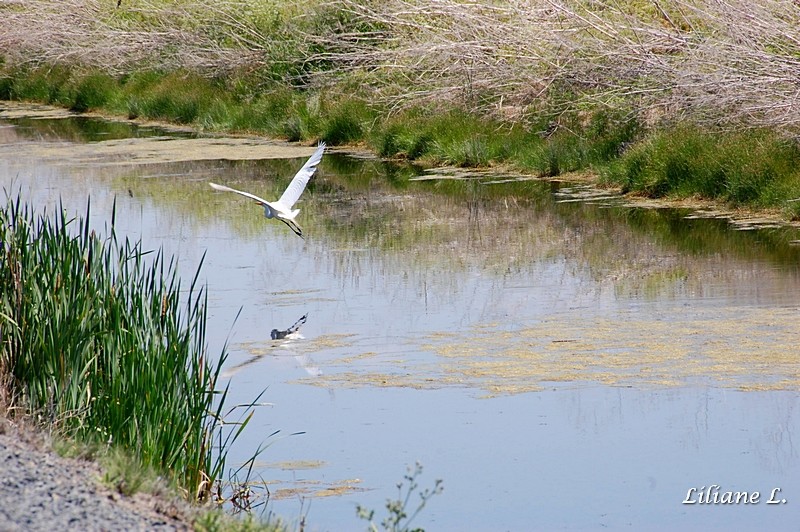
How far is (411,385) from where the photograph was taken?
6.96m

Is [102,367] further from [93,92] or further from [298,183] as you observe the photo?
[93,92]

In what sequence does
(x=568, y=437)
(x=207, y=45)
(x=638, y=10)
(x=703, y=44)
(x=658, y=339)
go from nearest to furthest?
1. (x=568, y=437)
2. (x=658, y=339)
3. (x=703, y=44)
4. (x=638, y=10)
5. (x=207, y=45)

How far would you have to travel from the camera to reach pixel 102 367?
5.27 meters

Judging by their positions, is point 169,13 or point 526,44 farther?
point 169,13

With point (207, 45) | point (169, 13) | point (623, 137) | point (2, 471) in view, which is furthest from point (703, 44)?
point (169, 13)

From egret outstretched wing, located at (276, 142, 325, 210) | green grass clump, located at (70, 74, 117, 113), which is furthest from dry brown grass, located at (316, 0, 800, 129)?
green grass clump, located at (70, 74, 117, 113)

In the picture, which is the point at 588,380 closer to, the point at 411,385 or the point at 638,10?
the point at 411,385

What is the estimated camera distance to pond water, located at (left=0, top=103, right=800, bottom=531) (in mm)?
5551

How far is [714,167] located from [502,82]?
3.53m

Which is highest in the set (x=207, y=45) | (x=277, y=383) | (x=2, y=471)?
(x=207, y=45)

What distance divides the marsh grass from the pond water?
0.60 m

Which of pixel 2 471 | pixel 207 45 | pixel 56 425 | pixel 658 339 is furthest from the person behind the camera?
pixel 207 45

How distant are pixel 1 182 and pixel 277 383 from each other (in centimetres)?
933

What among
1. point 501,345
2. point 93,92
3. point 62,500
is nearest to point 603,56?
point 501,345
